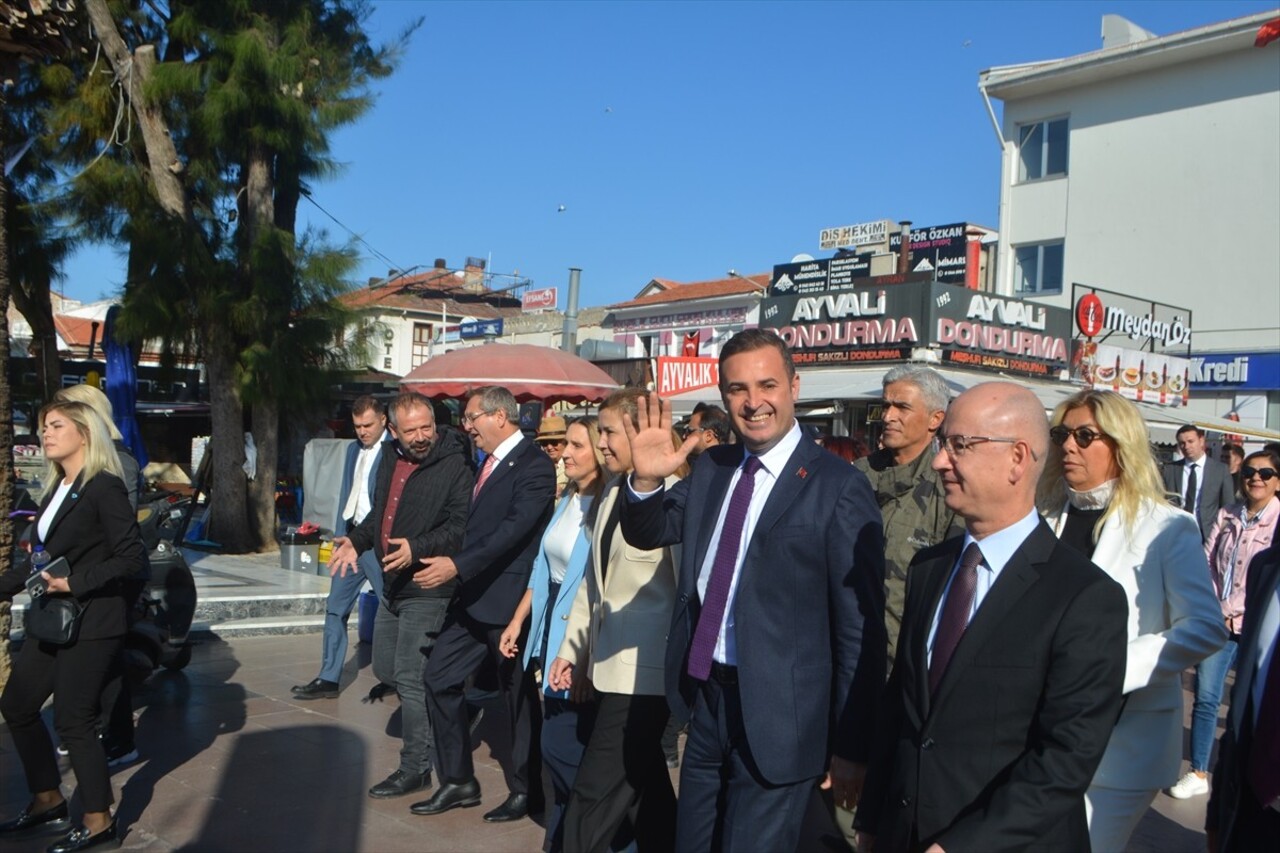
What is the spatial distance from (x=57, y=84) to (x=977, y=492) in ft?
48.4

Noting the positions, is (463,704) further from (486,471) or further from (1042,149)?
(1042,149)

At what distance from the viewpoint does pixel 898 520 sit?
4.50 metres

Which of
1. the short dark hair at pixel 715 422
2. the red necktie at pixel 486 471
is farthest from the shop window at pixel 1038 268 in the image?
the red necktie at pixel 486 471

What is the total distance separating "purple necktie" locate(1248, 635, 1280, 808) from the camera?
251 cm

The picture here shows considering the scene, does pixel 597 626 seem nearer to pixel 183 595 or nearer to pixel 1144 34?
pixel 183 595

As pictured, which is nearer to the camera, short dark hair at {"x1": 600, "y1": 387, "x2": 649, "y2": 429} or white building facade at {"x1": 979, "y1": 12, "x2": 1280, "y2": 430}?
short dark hair at {"x1": 600, "y1": 387, "x2": 649, "y2": 429}

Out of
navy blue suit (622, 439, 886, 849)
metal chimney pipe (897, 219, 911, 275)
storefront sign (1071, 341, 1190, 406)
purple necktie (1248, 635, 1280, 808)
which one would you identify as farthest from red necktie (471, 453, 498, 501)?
metal chimney pipe (897, 219, 911, 275)

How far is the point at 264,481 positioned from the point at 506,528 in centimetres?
1035

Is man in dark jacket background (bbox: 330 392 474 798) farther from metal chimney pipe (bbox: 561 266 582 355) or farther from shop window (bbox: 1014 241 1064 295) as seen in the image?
shop window (bbox: 1014 241 1064 295)

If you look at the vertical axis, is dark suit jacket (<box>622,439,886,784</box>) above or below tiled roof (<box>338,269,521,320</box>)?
below

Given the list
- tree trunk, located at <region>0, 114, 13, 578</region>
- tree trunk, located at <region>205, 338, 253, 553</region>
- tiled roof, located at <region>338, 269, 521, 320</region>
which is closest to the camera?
tree trunk, located at <region>0, 114, 13, 578</region>

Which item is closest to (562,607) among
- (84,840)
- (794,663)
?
(794,663)

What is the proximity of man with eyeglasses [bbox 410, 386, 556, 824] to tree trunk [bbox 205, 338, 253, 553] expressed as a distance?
9523 millimetres

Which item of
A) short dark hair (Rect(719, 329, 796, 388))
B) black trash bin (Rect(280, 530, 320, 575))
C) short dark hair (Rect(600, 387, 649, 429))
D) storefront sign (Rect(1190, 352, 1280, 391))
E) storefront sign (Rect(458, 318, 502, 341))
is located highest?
storefront sign (Rect(458, 318, 502, 341))
